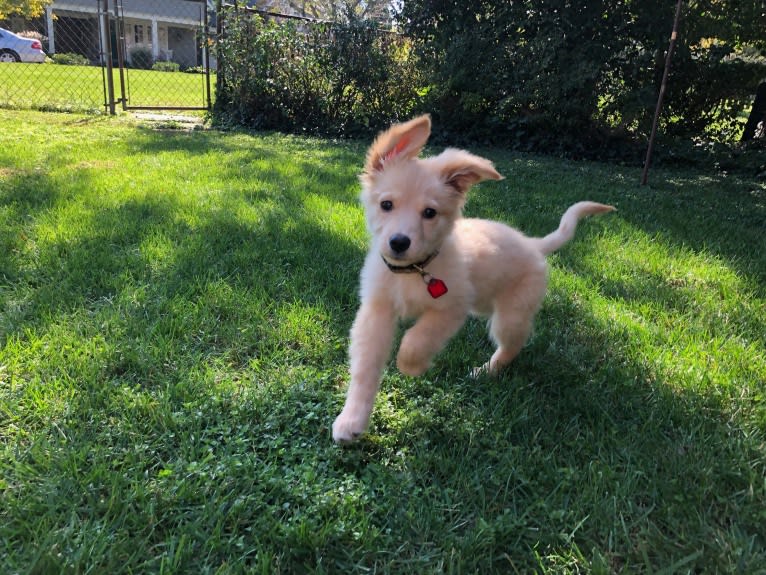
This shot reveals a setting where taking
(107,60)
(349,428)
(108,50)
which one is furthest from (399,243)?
(107,60)

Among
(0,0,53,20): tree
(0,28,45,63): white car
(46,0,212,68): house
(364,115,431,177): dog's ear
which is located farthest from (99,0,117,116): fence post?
(46,0,212,68): house

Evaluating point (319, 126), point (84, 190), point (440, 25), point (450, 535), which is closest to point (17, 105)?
point (319, 126)

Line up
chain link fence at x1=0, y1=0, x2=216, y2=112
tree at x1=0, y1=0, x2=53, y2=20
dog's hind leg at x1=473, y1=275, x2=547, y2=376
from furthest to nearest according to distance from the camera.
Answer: tree at x1=0, y1=0, x2=53, y2=20
chain link fence at x1=0, y1=0, x2=216, y2=112
dog's hind leg at x1=473, y1=275, x2=547, y2=376

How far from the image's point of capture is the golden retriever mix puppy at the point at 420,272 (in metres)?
2.06

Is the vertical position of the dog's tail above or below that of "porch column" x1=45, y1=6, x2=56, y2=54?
below

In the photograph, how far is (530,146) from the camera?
9.82m

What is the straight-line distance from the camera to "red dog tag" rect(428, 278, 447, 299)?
2105mm

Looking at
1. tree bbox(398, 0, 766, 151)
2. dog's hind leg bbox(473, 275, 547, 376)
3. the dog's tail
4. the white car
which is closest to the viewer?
dog's hind leg bbox(473, 275, 547, 376)

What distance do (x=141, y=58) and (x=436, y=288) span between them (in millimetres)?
30509

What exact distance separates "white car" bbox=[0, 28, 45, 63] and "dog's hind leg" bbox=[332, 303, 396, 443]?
23.5 metres

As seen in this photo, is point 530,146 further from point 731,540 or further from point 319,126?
point 731,540

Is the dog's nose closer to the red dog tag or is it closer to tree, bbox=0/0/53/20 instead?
the red dog tag

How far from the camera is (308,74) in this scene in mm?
10086

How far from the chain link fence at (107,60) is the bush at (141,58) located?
1.9 inches
